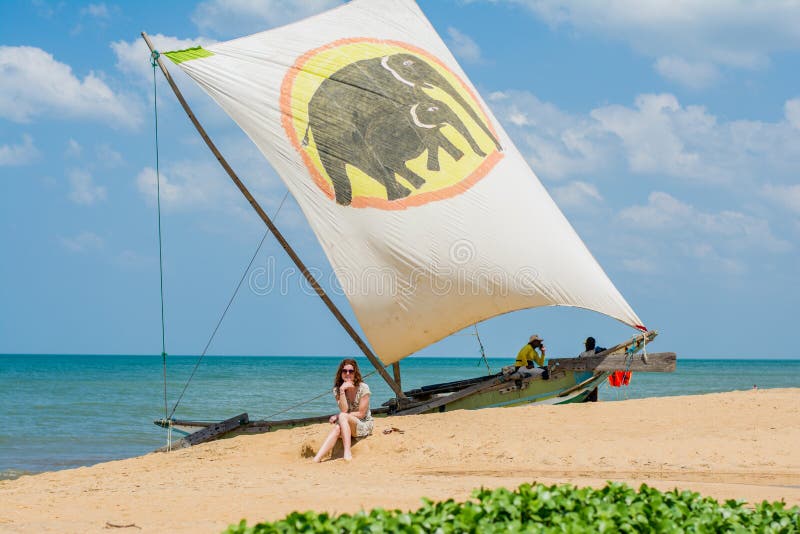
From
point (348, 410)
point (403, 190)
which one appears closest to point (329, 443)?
point (348, 410)

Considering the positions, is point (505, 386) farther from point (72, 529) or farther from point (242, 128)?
point (72, 529)

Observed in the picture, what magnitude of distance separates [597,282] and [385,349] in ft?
10.7

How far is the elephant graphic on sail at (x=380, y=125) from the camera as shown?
1288cm

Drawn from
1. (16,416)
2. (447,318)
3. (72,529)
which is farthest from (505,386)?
(16,416)

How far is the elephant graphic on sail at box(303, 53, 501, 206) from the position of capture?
12.9 m

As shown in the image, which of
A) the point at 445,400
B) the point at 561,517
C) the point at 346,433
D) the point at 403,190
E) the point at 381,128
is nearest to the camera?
the point at 561,517

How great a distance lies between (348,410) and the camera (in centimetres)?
1027

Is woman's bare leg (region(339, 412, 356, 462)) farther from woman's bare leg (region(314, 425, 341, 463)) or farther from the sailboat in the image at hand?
the sailboat

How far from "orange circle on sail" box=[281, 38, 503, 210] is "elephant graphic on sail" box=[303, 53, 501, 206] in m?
0.02

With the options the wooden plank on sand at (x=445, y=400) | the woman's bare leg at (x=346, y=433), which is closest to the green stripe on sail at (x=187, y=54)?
the wooden plank on sand at (x=445, y=400)

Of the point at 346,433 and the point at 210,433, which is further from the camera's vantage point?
the point at 210,433

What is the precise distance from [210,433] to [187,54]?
6168mm

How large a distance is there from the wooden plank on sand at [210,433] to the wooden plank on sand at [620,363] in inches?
184

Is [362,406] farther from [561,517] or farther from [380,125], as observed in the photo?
[561,517]
